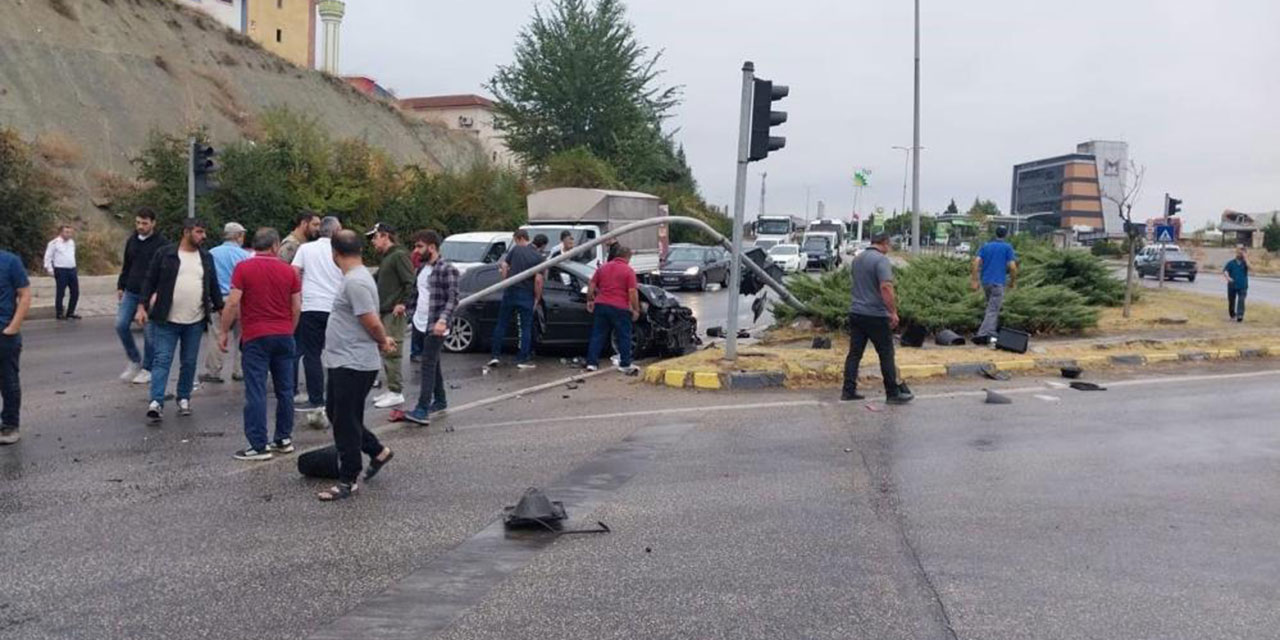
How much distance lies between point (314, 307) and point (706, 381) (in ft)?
15.0

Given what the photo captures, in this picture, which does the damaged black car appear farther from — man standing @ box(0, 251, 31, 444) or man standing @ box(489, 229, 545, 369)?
man standing @ box(0, 251, 31, 444)

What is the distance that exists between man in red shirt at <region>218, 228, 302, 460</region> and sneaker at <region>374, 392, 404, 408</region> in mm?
2345

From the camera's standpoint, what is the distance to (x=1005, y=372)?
43.9ft

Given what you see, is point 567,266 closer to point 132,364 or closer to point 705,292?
point 132,364

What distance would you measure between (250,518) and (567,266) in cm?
875

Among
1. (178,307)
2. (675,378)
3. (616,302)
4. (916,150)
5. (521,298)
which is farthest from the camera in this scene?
(916,150)

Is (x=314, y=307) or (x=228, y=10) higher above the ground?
(x=228, y=10)

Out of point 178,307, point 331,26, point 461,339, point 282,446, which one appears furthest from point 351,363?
point 331,26

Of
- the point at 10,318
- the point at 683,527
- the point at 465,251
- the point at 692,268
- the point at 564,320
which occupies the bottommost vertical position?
the point at 683,527

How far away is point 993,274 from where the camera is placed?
1512 centimetres

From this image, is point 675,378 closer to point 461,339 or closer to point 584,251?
point 584,251

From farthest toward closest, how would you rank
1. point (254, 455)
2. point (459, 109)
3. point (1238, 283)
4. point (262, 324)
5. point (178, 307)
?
point (459, 109)
point (1238, 283)
point (178, 307)
point (254, 455)
point (262, 324)

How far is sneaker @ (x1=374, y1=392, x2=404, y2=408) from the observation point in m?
10.4

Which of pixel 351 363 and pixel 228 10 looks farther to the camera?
pixel 228 10
